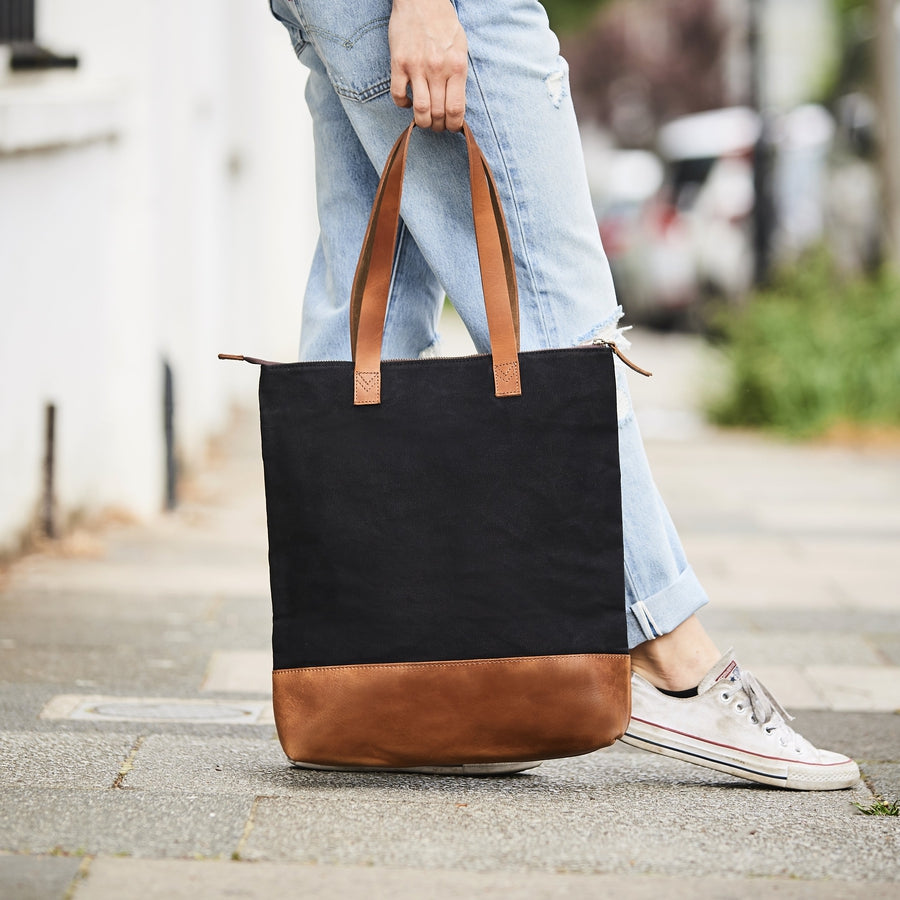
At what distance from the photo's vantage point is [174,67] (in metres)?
5.94

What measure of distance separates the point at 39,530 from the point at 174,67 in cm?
227

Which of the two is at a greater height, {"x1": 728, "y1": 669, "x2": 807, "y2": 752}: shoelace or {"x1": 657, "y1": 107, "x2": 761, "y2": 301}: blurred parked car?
{"x1": 657, "y1": 107, "x2": 761, "y2": 301}: blurred parked car

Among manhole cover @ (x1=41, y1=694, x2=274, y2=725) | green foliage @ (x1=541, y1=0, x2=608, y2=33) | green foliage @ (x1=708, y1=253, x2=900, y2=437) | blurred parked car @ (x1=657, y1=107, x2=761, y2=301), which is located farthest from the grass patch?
green foliage @ (x1=541, y1=0, x2=608, y2=33)

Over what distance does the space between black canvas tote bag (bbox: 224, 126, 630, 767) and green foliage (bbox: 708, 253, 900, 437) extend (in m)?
6.30

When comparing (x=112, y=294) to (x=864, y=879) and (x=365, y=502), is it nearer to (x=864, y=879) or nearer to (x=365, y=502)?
(x=365, y=502)

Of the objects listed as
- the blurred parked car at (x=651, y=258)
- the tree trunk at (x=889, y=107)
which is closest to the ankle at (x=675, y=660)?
the tree trunk at (x=889, y=107)

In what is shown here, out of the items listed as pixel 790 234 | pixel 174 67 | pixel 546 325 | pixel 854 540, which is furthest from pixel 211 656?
pixel 790 234

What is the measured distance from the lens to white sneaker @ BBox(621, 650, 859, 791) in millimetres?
2379

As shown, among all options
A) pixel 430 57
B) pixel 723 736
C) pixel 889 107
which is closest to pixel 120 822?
pixel 723 736

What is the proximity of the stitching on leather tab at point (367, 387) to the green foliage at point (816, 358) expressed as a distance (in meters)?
6.42

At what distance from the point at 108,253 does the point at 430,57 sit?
3048 mm

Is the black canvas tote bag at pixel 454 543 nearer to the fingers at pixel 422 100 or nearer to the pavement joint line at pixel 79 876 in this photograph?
the fingers at pixel 422 100

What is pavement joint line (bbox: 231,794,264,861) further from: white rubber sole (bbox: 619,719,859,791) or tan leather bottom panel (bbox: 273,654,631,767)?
white rubber sole (bbox: 619,719,859,791)

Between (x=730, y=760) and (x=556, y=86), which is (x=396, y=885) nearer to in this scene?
(x=730, y=760)
